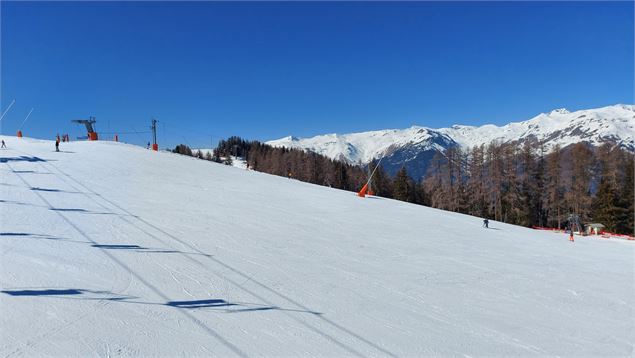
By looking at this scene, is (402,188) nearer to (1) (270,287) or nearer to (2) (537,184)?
(2) (537,184)

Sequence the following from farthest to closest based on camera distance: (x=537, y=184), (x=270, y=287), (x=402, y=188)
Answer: (x=402, y=188) < (x=537, y=184) < (x=270, y=287)

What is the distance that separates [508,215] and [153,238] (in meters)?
59.2

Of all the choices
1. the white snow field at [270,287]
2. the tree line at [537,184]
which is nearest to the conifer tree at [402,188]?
the tree line at [537,184]

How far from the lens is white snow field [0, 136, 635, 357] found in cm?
562

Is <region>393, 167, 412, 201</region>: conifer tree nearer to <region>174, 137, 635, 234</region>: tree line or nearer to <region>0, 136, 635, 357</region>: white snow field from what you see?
<region>174, 137, 635, 234</region>: tree line

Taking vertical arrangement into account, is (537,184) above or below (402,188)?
above

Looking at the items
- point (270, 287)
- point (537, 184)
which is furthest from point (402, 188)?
point (270, 287)

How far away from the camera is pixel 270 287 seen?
7.92m

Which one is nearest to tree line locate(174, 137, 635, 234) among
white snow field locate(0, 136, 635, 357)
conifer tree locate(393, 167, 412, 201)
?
conifer tree locate(393, 167, 412, 201)

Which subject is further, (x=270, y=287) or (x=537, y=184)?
(x=537, y=184)

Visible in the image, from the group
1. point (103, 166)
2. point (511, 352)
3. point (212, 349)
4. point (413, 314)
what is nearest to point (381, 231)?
point (413, 314)

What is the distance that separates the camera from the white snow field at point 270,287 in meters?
5.62

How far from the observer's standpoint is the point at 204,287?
7.43 meters

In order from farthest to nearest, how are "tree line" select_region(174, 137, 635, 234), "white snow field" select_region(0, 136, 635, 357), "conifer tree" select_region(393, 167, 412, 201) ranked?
"conifer tree" select_region(393, 167, 412, 201) < "tree line" select_region(174, 137, 635, 234) < "white snow field" select_region(0, 136, 635, 357)
